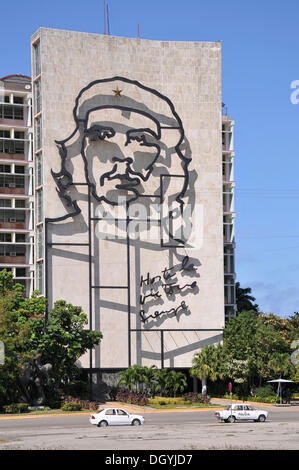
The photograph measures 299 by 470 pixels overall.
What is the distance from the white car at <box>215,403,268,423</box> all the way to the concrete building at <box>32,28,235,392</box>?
1048 inches

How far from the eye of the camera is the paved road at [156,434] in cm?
4138

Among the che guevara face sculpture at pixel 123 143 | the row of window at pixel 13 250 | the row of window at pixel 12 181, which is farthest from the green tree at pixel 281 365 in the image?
the row of window at pixel 12 181

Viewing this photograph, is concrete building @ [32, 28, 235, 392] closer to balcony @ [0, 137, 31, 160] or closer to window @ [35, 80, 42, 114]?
window @ [35, 80, 42, 114]

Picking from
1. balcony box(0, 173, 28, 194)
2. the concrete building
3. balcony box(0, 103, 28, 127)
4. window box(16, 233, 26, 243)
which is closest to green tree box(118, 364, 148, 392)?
the concrete building

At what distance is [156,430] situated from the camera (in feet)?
173

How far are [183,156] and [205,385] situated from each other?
940 inches

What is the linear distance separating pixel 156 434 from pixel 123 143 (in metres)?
44.6

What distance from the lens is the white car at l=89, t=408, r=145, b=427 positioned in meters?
56.8

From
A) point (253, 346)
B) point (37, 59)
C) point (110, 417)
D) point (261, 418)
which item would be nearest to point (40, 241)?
point (37, 59)

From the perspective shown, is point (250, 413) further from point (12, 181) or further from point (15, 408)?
point (12, 181)

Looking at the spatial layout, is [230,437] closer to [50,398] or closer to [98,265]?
[50,398]

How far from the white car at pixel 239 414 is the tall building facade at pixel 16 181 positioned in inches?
2268

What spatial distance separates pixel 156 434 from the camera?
49094 mm
